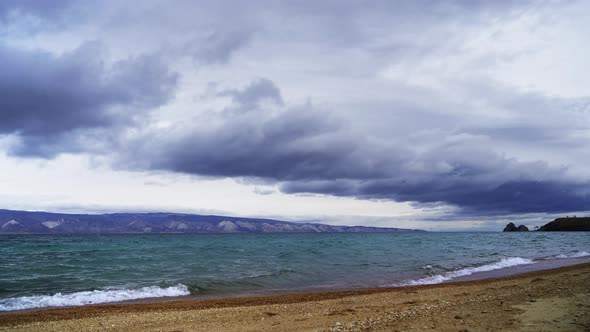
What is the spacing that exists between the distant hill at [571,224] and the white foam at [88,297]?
196394 mm

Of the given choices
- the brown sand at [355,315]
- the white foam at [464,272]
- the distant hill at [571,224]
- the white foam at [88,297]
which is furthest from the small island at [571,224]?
the white foam at [88,297]

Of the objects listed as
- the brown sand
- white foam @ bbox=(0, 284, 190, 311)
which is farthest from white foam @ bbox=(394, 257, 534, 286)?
white foam @ bbox=(0, 284, 190, 311)

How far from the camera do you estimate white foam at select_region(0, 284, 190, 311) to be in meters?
16.9

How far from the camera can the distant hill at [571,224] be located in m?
170

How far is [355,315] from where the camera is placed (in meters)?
12.2

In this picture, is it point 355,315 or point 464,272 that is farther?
point 464,272

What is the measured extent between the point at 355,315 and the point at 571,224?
209090mm

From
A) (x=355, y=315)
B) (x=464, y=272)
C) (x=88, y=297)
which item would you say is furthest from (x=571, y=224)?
(x=88, y=297)

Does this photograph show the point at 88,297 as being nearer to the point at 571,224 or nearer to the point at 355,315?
the point at 355,315

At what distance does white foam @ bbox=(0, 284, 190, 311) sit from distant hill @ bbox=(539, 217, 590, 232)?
19639 cm

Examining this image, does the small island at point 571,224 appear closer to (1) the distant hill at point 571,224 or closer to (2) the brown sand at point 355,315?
(1) the distant hill at point 571,224

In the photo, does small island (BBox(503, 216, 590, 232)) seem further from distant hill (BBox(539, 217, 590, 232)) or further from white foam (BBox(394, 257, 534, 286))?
white foam (BBox(394, 257, 534, 286))

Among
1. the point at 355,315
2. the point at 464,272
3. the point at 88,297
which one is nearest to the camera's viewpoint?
the point at 355,315

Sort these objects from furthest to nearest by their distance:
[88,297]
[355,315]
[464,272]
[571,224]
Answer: [571,224]
[464,272]
[88,297]
[355,315]
